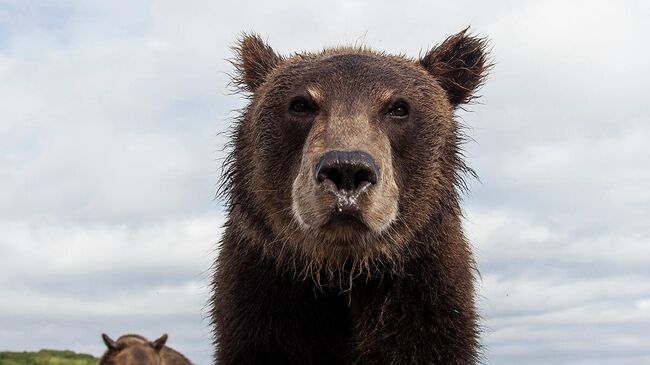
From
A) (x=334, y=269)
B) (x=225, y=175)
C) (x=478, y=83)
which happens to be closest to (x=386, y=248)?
(x=334, y=269)

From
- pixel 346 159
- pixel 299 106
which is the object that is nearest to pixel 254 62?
pixel 299 106

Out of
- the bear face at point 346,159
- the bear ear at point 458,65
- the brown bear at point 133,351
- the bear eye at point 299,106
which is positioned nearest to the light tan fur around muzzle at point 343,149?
the bear face at point 346,159

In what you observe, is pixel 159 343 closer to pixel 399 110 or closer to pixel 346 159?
pixel 399 110

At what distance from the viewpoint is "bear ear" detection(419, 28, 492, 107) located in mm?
8352

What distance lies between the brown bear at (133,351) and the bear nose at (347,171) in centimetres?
425

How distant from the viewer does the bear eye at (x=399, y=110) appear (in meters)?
7.27

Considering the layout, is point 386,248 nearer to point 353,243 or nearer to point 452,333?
point 353,243

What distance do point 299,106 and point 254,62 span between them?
1.48m

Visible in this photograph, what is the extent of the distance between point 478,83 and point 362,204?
112 inches

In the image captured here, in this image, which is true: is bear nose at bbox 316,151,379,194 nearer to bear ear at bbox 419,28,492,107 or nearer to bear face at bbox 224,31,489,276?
bear face at bbox 224,31,489,276

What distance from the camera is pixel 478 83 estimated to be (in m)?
8.49

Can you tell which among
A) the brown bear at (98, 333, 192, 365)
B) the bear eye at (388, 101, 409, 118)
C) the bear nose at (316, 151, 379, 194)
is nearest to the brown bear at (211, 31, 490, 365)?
the bear eye at (388, 101, 409, 118)

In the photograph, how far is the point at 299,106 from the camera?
7.29 metres

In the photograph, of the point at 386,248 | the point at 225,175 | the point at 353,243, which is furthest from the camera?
the point at 225,175
